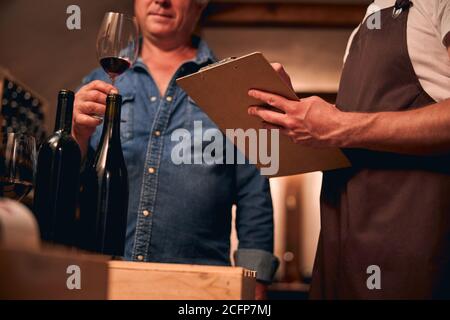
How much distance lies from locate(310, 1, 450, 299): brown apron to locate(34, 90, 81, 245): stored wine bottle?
517 mm

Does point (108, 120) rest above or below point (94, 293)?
above

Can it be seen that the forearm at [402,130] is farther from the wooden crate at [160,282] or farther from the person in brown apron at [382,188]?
the wooden crate at [160,282]

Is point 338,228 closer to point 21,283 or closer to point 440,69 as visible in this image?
point 440,69

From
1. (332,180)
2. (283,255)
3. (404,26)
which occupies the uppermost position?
(404,26)

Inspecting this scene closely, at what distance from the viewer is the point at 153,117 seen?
153cm

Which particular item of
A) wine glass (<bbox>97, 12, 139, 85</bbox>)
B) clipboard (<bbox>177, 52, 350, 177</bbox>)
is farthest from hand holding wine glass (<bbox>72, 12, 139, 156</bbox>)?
clipboard (<bbox>177, 52, 350, 177</bbox>)

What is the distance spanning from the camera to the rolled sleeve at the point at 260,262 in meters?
1.45

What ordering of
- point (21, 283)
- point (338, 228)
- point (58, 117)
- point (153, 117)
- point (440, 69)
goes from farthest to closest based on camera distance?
point (153, 117)
point (338, 228)
point (440, 69)
point (58, 117)
point (21, 283)

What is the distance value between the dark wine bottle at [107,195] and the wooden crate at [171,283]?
0.20 metres

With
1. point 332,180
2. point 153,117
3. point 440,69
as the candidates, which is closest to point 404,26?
point 440,69

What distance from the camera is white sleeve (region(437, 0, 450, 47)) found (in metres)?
0.99

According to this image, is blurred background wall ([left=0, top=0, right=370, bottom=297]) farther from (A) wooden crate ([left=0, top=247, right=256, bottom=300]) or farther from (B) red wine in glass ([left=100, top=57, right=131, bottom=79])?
(A) wooden crate ([left=0, top=247, right=256, bottom=300])

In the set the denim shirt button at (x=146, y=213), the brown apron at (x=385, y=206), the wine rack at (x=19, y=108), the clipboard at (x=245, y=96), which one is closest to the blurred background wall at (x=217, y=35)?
the wine rack at (x=19, y=108)

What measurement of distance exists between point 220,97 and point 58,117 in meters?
0.30
